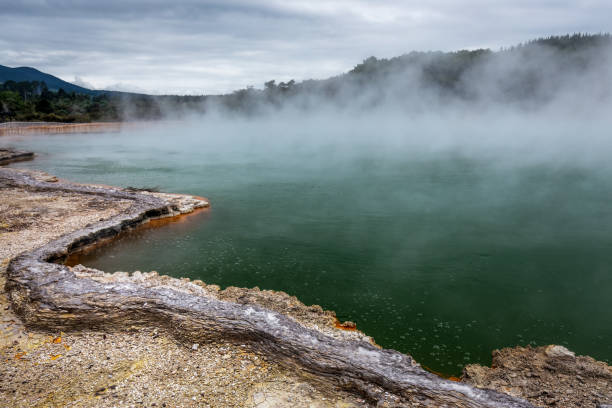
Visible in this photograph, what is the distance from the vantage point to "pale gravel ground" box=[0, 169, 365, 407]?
8.36ft

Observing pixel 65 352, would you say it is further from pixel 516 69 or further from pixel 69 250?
pixel 516 69

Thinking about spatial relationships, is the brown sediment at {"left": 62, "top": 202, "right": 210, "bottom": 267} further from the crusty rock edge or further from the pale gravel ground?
the pale gravel ground

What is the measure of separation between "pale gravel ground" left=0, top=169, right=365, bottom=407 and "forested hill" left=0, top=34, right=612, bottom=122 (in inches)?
1221

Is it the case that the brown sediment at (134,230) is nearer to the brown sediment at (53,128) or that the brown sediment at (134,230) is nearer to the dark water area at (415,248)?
the dark water area at (415,248)

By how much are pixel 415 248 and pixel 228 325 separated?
3830mm

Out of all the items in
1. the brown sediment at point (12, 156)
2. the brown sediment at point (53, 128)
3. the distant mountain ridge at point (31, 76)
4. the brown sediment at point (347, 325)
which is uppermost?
the distant mountain ridge at point (31, 76)

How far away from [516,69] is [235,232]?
33229 millimetres

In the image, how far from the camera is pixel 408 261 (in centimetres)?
569

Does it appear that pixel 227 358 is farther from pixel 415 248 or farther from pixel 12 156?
pixel 12 156

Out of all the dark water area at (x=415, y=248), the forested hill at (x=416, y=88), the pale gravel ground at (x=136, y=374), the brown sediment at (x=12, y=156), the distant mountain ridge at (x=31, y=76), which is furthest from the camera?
the distant mountain ridge at (x=31, y=76)

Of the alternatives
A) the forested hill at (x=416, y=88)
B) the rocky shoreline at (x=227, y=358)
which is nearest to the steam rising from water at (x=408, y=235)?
the rocky shoreline at (x=227, y=358)

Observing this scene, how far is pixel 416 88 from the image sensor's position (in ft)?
129

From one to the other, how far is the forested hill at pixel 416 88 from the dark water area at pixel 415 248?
19.1 meters

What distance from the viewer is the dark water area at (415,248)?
4.16 m
